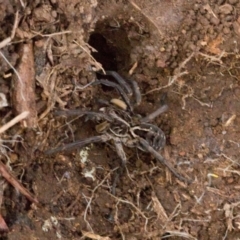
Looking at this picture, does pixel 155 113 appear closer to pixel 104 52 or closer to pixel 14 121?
pixel 104 52

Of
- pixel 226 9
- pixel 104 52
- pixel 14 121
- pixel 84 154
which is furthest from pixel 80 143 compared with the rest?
pixel 226 9

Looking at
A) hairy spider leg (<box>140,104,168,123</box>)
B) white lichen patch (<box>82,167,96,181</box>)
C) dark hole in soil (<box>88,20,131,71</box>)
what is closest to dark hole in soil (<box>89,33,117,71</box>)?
dark hole in soil (<box>88,20,131,71</box>)

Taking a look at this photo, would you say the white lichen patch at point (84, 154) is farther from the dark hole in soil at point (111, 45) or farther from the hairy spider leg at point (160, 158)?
the dark hole in soil at point (111, 45)

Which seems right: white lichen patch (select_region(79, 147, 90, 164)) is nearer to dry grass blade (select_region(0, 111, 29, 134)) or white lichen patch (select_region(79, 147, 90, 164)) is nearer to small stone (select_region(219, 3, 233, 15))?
dry grass blade (select_region(0, 111, 29, 134))

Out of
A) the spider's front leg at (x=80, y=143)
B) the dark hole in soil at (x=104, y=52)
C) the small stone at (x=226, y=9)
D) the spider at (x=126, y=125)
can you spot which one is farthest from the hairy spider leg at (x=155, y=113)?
the small stone at (x=226, y=9)

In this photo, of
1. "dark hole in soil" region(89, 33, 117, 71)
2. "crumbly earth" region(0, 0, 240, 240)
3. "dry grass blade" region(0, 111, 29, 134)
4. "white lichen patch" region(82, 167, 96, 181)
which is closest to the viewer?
"dry grass blade" region(0, 111, 29, 134)
